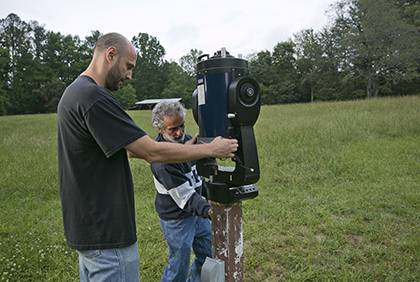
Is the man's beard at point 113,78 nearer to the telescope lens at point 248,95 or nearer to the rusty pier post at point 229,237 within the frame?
the telescope lens at point 248,95

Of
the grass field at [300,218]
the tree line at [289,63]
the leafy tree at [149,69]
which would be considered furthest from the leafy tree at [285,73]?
the grass field at [300,218]

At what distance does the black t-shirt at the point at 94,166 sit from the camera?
1743 mm

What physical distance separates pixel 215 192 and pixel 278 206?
3587 millimetres

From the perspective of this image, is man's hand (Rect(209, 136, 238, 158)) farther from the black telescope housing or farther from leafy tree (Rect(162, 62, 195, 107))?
leafy tree (Rect(162, 62, 195, 107))

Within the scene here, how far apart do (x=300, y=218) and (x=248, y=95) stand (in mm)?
3472

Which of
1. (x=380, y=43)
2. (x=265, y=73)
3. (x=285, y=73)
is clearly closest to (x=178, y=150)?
(x=380, y=43)

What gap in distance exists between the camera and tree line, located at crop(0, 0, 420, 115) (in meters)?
34.5

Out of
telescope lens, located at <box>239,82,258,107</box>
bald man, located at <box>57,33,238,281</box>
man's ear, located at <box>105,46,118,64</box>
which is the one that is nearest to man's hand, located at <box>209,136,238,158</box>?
bald man, located at <box>57,33,238,281</box>

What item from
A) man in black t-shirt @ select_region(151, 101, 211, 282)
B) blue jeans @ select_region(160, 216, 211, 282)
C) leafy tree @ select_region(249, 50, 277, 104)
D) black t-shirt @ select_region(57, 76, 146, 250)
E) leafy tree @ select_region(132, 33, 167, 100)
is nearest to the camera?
black t-shirt @ select_region(57, 76, 146, 250)

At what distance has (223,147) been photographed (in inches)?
68.9

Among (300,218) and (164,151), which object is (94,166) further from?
(300,218)

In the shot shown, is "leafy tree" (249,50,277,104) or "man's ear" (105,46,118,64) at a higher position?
"leafy tree" (249,50,277,104)

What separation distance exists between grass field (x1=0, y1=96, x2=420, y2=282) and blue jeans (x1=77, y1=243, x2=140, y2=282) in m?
1.72

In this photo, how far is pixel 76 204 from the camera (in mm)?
1880
